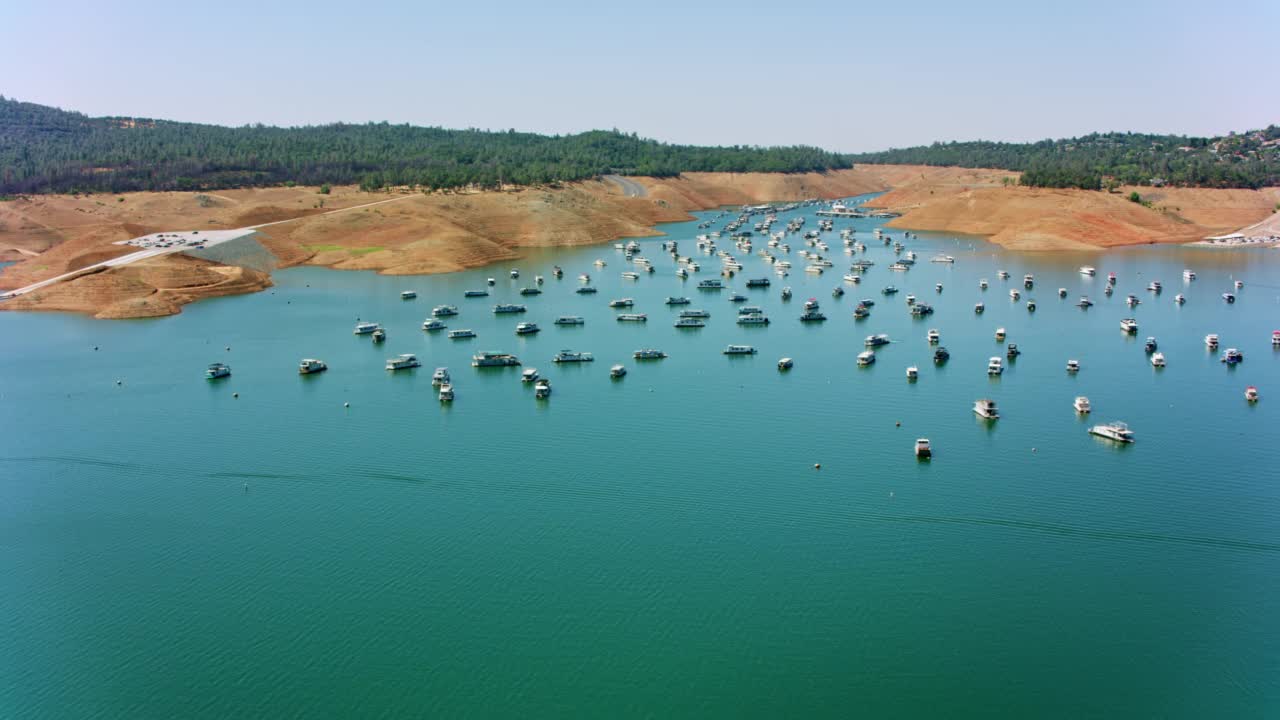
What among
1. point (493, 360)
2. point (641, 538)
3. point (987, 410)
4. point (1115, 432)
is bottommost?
point (641, 538)

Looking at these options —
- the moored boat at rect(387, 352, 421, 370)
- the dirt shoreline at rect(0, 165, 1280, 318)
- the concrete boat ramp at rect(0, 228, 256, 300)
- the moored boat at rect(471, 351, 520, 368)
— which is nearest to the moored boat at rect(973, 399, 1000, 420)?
the moored boat at rect(471, 351, 520, 368)

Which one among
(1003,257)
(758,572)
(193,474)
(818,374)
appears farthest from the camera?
(1003,257)

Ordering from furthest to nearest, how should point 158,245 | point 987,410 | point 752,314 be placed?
1. point 158,245
2. point 752,314
3. point 987,410

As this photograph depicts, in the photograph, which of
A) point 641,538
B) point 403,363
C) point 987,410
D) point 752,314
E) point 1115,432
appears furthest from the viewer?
point 752,314

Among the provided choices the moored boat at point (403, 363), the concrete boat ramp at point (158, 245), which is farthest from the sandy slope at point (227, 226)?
the moored boat at point (403, 363)

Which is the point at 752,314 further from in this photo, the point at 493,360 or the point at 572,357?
the point at 493,360

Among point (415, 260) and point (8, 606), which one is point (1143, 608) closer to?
point (8, 606)

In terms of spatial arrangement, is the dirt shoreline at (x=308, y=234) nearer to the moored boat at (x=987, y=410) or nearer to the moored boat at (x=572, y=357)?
the moored boat at (x=572, y=357)

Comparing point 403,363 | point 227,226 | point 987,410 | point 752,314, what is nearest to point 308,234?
point 227,226

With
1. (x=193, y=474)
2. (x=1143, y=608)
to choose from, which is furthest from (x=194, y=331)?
(x=1143, y=608)
